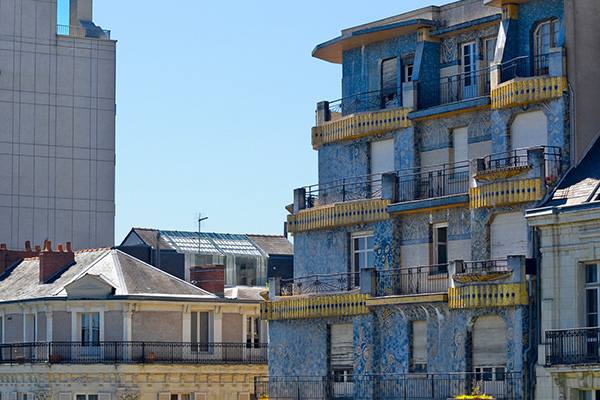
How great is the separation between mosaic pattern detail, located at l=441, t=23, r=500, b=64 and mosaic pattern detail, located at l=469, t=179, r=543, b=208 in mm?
5567

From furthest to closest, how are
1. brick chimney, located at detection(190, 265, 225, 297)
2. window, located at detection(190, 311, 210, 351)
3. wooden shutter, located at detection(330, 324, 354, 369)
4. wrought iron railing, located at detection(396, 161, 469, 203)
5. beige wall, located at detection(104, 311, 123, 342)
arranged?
1. brick chimney, located at detection(190, 265, 225, 297)
2. window, located at detection(190, 311, 210, 351)
3. beige wall, located at detection(104, 311, 123, 342)
4. wooden shutter, located at detection(330, 324, 354, 369)
5. wrought iron railing, located at detection(396, 161, 469, 203)

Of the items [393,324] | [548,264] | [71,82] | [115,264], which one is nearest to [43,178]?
[71,82]

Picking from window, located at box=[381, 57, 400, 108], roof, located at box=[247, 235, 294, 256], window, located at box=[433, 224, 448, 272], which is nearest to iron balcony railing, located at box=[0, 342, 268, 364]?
window, located at box=[381, 57, 400, 108]

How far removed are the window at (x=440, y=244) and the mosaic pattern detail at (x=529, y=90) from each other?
4.66 m

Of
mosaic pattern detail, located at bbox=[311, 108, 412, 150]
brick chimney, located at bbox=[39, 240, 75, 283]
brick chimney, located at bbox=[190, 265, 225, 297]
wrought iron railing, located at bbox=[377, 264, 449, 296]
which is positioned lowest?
wrought iron railing, located at bbox=[377, 264, 449, 296]

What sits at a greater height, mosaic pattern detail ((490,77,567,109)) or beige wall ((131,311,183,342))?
mosaic pattern detail ((490,77,567,109))

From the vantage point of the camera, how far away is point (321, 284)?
4994 centimetres

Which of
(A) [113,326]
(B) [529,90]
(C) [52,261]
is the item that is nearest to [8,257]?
(C) [52,261]

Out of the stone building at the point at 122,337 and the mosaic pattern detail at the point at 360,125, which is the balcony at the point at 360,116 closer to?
the mosaic pattern detail at the point at 360,125

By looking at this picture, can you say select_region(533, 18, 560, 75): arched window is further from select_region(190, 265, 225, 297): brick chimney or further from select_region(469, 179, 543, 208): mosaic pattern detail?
select_region(190, 265, 225, 297): brick chimney

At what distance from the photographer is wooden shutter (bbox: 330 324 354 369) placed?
48.2 meters

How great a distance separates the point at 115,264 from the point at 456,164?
20248 mm

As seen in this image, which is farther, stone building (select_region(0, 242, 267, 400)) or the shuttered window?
stone building (select_region(0, 242, 267, 400))

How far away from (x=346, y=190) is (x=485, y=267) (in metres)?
8.11
